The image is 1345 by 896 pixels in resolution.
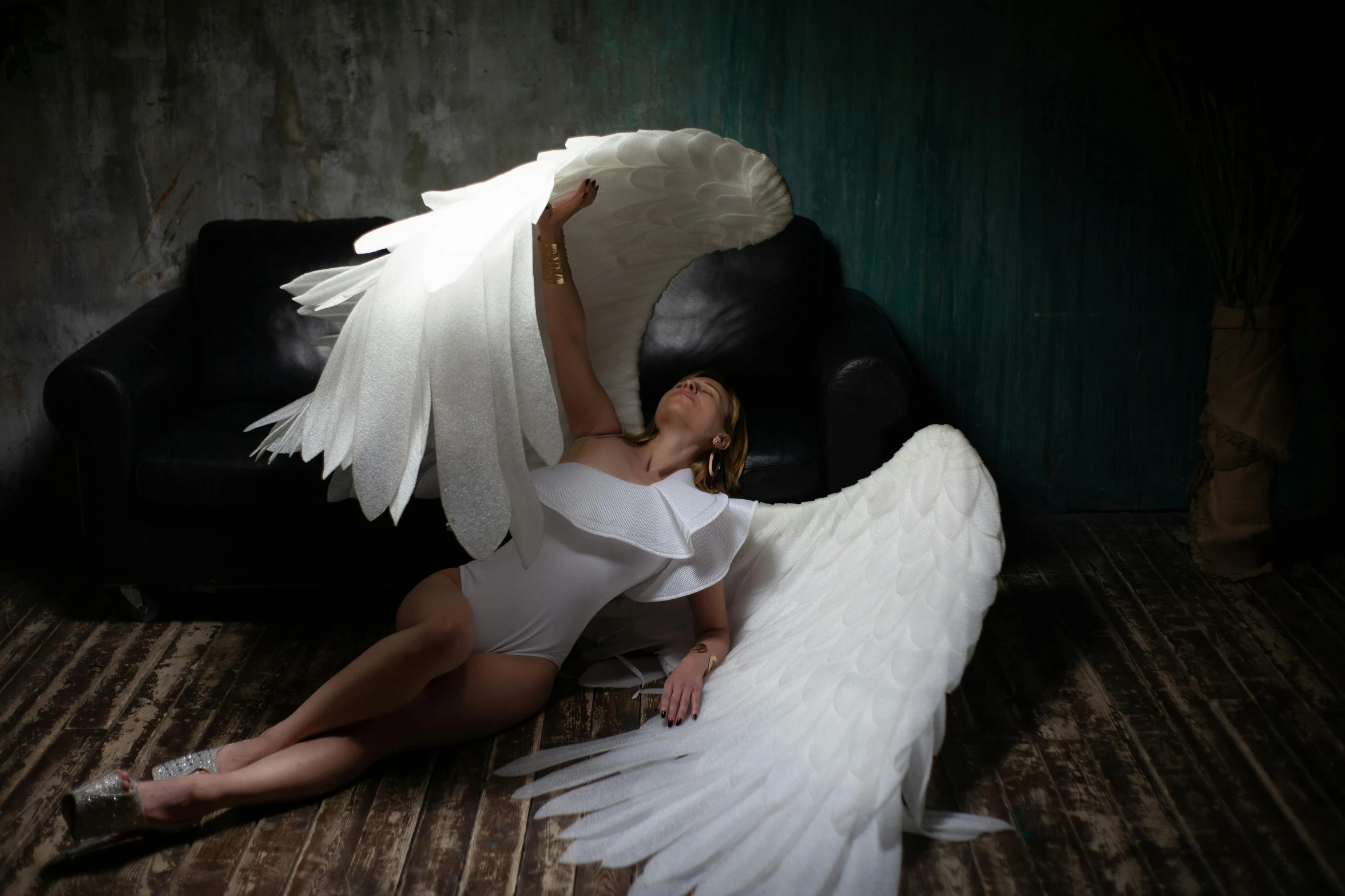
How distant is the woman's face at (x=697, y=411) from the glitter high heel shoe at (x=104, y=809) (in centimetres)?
118

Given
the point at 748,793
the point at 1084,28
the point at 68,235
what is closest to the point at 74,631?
the point at 68,235

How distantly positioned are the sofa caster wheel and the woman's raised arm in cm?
119

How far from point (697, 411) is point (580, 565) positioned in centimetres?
41

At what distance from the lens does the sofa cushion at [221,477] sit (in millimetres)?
2529

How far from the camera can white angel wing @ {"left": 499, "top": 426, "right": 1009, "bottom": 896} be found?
1.71 m

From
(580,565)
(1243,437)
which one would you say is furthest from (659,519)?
(1243,437)

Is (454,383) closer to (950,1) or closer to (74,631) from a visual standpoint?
(74,631)

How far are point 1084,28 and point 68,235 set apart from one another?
9.71 ft

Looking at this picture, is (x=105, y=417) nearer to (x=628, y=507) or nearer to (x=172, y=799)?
(x=172, y=799)

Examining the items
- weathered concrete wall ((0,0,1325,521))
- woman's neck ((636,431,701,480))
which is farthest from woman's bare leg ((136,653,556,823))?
weathered concrete wall ((0,0,1325,521))

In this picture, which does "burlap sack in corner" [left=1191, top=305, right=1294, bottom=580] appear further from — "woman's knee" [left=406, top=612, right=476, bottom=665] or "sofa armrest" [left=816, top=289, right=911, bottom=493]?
"woman's knee" [left=406, top=612, right=476, bottom=665]

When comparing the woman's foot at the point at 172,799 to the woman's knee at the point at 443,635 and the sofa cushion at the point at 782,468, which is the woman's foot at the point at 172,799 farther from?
the sofa cushion at the point at 782,468

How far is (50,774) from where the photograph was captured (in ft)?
6.68

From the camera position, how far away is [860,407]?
2.54 metres
